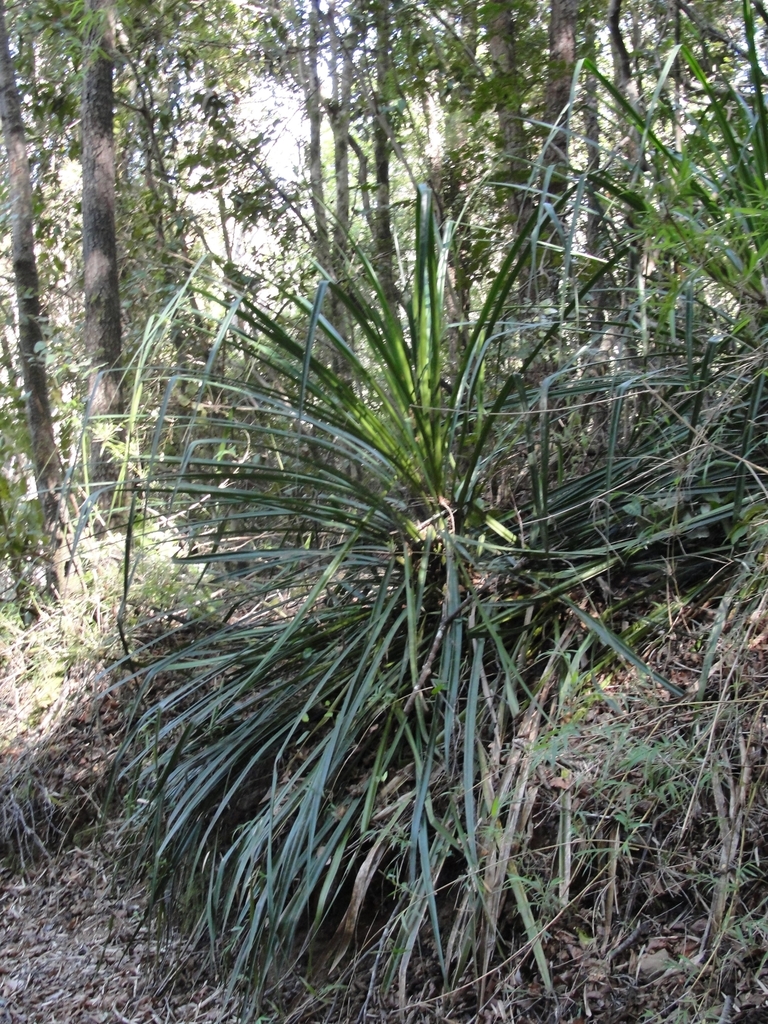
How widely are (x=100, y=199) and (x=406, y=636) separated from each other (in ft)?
12.0

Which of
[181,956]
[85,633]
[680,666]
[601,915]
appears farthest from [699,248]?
[85,633]

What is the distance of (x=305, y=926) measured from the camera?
2.61 meters

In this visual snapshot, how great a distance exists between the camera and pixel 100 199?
517 cm

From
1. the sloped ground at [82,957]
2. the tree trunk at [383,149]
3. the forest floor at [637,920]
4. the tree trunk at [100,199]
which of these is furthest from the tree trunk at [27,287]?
the forest floor at [637,920]

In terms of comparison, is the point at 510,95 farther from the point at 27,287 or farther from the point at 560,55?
the point at 27,287

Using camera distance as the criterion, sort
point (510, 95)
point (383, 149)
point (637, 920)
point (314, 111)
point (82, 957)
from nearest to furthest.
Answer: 1. point (637, 920)
2. point (82, 957)
3. point (510, 95)
4. point (383, 149)
5. point (314, 111)

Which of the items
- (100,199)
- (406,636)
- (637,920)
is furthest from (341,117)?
(637,920)

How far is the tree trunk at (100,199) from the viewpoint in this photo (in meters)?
5.07

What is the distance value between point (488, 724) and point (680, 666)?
556mm

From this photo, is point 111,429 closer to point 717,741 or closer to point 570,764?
point 570,764

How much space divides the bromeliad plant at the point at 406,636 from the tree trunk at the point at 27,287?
309 centimetres

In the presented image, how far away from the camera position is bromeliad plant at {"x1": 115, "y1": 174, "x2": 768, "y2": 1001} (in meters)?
2.37

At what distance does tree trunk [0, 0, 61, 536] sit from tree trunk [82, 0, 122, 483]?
2.15 feet

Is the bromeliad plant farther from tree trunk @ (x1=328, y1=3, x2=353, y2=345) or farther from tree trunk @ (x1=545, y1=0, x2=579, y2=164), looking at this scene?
tree trunk @ (x1=328, y1=3, x2=353, y2=345)
